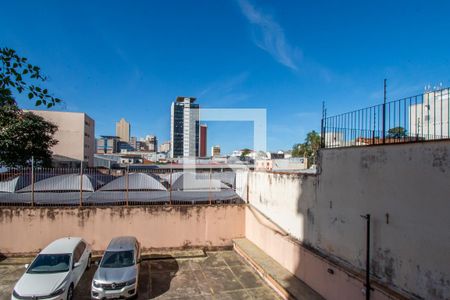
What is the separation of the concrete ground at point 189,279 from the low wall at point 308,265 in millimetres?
1077

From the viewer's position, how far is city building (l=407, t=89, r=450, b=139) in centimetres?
510

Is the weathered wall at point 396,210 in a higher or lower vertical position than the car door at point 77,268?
higher

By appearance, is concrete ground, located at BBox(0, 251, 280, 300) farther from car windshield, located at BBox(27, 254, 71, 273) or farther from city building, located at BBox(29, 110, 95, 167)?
city building, located at BBox(29, 110, 95, 167)

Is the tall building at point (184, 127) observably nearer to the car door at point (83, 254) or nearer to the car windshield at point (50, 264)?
the car door at point (83, 254)

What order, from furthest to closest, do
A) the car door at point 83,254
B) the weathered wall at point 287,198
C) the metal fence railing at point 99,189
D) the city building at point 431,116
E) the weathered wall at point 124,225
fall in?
the metal fence railing at point 99,189
the weathered wall at point 124,225
the car door at point 83,254
the weathered wall at point 287,198
the city building at point 431,116

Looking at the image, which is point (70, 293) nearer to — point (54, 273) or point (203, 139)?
point (54, 273)

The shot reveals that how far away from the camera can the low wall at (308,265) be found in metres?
6.45

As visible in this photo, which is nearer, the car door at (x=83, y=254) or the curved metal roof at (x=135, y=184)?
the car door at (x=83, y=254)

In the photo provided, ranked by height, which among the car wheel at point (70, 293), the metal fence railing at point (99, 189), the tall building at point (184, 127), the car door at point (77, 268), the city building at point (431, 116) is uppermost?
the tall building at point (184, 127)

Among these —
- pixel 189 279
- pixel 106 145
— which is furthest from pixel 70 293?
pixel 106 145

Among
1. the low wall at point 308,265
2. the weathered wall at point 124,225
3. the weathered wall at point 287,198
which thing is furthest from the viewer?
the weathered wall at point 124,225

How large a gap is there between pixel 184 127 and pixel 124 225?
77.4m

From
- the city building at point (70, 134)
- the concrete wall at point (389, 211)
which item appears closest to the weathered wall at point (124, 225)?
the concrete wall at point (389, 211)

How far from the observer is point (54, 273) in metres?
8.09
